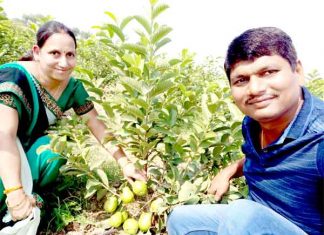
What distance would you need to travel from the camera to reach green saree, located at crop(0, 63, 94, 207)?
6.93 ft

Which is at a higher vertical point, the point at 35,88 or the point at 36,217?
the point at 35,88

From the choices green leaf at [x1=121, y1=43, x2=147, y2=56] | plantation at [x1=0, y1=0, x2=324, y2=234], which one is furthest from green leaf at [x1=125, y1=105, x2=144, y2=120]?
green leaf at [x1=121, y1=43, x2=147, y2=56]

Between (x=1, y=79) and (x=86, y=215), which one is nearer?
(x=1, y=79)

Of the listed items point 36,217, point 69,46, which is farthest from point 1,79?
point 36,217

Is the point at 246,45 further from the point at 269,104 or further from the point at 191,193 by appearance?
the point at 191,193

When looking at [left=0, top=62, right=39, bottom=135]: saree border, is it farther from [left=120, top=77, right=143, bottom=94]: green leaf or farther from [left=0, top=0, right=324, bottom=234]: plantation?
[left=120, top=77, right=143, bottom=94]: green leaf

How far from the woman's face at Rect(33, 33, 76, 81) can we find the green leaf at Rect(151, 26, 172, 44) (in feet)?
2.05

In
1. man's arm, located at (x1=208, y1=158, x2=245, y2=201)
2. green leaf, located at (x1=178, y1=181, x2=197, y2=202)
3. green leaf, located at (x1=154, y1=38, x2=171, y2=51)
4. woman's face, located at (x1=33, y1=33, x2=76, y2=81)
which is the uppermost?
green leaf, located at (x1=154, y1=38, x2=171, y2=51)

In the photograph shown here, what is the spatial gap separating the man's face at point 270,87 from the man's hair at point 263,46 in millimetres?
19

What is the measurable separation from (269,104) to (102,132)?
52.4 inches

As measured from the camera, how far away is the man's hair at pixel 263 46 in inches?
49.3

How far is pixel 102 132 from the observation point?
2.33 meters

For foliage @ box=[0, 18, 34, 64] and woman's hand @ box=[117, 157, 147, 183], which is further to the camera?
foliage @ box=[0, 18, 34, 64]

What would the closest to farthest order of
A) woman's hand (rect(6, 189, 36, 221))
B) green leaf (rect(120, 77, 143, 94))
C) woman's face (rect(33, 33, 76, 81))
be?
green leaf (rect(120, 77, 143, 94))
woman's hand (rect(6, 189, 36, 221))
woman's face (rect(33, 33, 76, 81))
